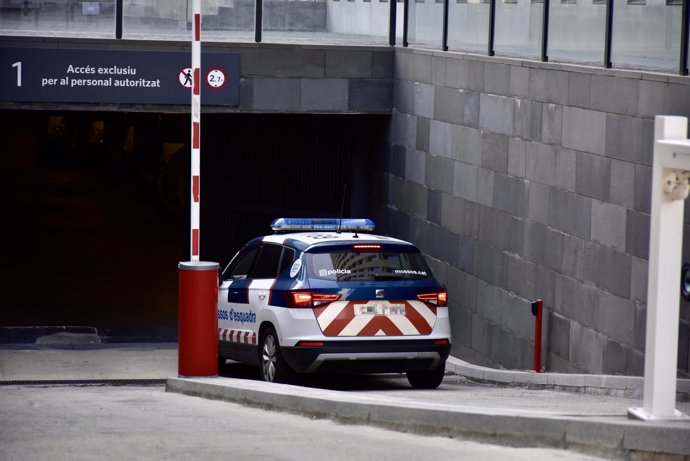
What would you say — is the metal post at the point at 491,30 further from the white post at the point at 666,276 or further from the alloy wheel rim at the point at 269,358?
the white post at the point at 666,276

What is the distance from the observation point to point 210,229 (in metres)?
22.0

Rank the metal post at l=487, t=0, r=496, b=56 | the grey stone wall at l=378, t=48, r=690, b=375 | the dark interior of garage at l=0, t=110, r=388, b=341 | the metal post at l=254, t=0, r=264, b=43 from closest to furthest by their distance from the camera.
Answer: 1. the grey stone wall at l=378, t=48, r=690, b=375
2. the metal post at l=487, t=0, r=496, b=56
3. the metal post at l=254, t=0, r=264, b=43
4. the dark interior of garage at l=0, t=110, r=388, b=341

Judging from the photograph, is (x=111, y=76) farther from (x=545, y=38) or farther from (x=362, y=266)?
(x=362, y=266)

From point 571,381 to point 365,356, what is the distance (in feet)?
5.92

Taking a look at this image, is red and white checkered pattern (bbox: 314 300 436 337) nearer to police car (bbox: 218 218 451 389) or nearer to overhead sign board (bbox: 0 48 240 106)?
police car (bbox: 218 218 451 389)

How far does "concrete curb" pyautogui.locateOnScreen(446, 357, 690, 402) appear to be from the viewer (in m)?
9.95

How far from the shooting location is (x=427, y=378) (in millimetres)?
12055

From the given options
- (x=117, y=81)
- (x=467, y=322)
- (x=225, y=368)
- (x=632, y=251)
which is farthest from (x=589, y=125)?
(x=117, y=81)

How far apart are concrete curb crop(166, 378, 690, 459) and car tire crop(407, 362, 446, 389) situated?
2680 millimetres

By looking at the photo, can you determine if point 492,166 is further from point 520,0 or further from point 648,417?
point 648,417

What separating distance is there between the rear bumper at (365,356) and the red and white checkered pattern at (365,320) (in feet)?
0.29

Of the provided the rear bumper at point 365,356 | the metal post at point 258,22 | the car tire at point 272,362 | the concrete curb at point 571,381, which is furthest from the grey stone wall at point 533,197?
the car tire at point 272,362

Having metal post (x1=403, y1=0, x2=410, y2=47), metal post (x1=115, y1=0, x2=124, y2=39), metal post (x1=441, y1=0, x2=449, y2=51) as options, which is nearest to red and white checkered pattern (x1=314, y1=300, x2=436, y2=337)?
metal post (x1=441, y1=0, x2=449, y2=51)

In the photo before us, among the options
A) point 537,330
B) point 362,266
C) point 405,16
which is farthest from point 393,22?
point 362,266
